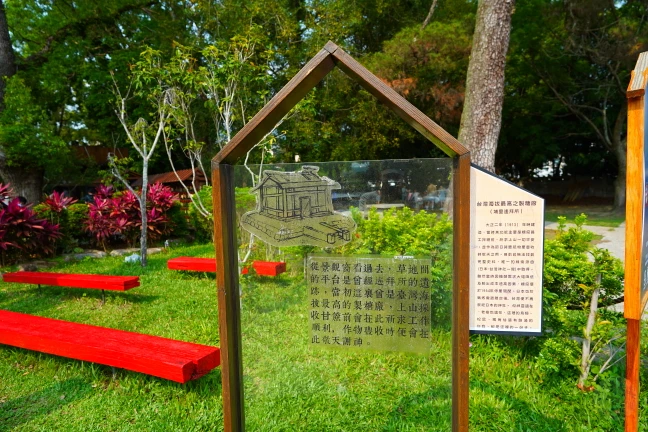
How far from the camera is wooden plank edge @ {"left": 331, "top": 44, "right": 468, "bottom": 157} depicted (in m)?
1.51

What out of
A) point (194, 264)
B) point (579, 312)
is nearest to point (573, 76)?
point (579, 312)

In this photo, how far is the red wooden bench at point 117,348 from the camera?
259cm

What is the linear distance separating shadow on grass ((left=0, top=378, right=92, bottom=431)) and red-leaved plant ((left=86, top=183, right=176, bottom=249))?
20.2 feet

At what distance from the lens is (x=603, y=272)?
9.39ft

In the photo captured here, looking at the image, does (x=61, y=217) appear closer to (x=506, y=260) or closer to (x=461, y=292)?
(x=506, y=260)

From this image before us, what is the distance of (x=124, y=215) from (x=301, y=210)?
8.09m

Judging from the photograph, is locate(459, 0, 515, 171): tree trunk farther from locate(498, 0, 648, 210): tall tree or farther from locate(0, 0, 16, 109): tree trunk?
locate(498, 0, 648, 210): tall tree

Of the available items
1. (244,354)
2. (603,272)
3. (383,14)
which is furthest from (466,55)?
(244,354)

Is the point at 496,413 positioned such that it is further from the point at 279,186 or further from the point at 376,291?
the point at 279,186

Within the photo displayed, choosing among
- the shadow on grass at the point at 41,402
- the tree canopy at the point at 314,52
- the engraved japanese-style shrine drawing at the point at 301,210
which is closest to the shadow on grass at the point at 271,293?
the engraved japanese-style shrine drawing at the point at 301,210

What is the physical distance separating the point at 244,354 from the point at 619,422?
7.39 feet

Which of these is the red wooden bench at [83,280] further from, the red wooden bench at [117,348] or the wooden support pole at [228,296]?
the wooden support pole at [228,296]

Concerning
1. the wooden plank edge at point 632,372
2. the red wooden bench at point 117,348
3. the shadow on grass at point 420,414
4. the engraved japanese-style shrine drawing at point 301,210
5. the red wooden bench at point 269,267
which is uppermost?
the engraved japanese-style shrine drawing at point 301,210

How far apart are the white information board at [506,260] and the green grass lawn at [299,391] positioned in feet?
1.68
